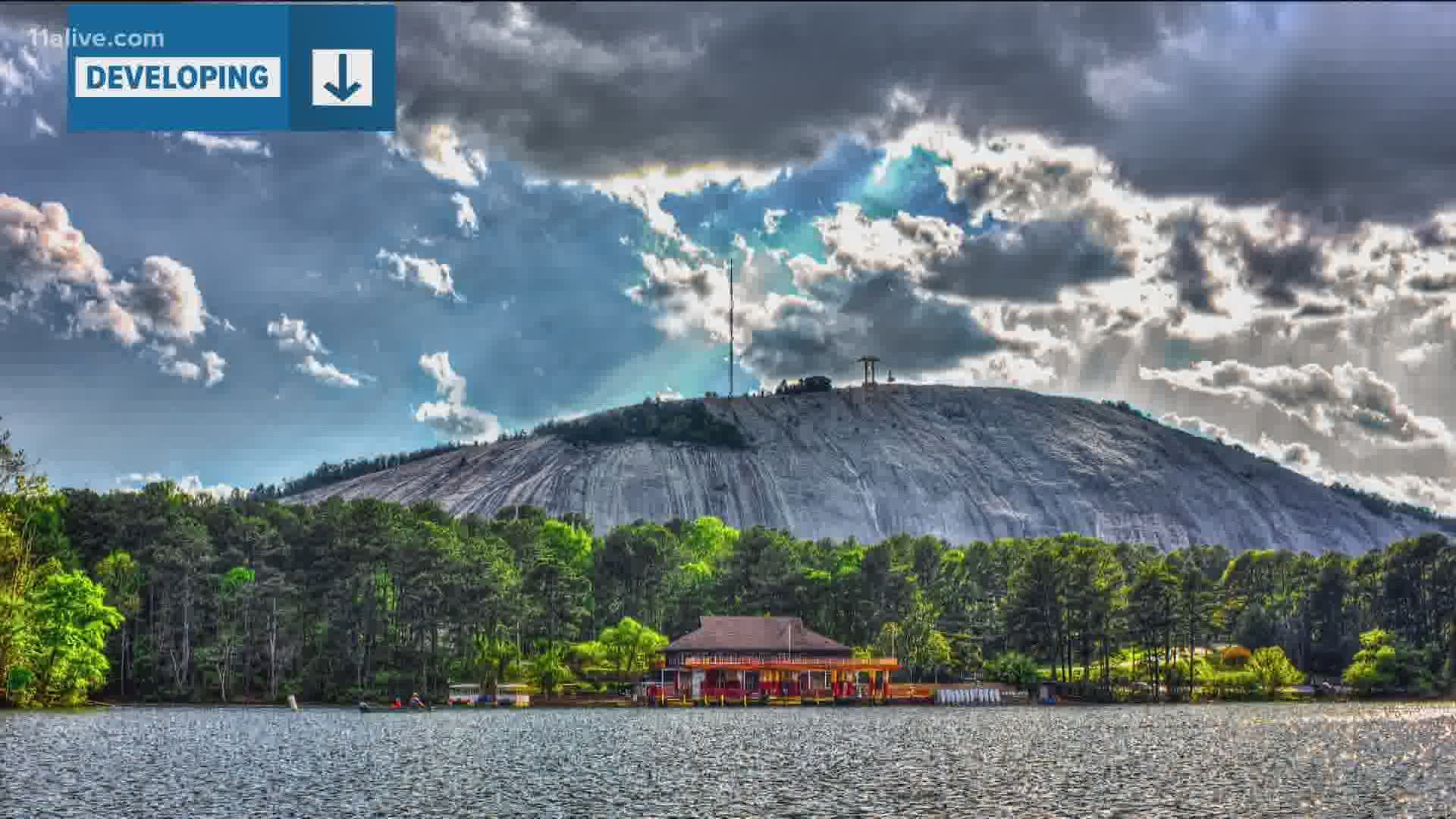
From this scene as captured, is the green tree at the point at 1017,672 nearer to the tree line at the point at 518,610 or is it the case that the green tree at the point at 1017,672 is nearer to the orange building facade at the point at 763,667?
the tree line at the point at 518,610

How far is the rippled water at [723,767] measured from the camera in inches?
1667

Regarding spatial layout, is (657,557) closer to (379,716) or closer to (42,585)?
(379,716)

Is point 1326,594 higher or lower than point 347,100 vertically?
lower

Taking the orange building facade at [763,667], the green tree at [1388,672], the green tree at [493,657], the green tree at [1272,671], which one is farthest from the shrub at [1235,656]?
the green tree at [493,657]

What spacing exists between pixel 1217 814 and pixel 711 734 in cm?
4206

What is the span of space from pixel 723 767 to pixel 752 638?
7490 cm

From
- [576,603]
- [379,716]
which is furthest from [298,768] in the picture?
[576,603]

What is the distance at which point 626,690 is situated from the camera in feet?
415

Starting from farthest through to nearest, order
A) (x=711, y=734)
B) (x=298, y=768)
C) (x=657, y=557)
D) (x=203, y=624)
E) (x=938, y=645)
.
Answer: (x=657, y=557), (x=938, y=645), (x=203, y=624), (x=711, y=734), (x=298, y=768)

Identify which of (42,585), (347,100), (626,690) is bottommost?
(626,690)

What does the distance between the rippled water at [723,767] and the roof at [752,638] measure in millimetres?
35735

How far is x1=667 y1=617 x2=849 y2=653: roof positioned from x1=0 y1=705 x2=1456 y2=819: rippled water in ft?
117

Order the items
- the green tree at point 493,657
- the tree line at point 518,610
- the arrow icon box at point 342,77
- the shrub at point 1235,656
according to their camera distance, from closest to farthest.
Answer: the arrow icon box at point 342,77 < the tree line at point 518,610 < the green tree at point 493,657 < the shrub at point 1235,656

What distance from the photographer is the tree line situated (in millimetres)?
114625
